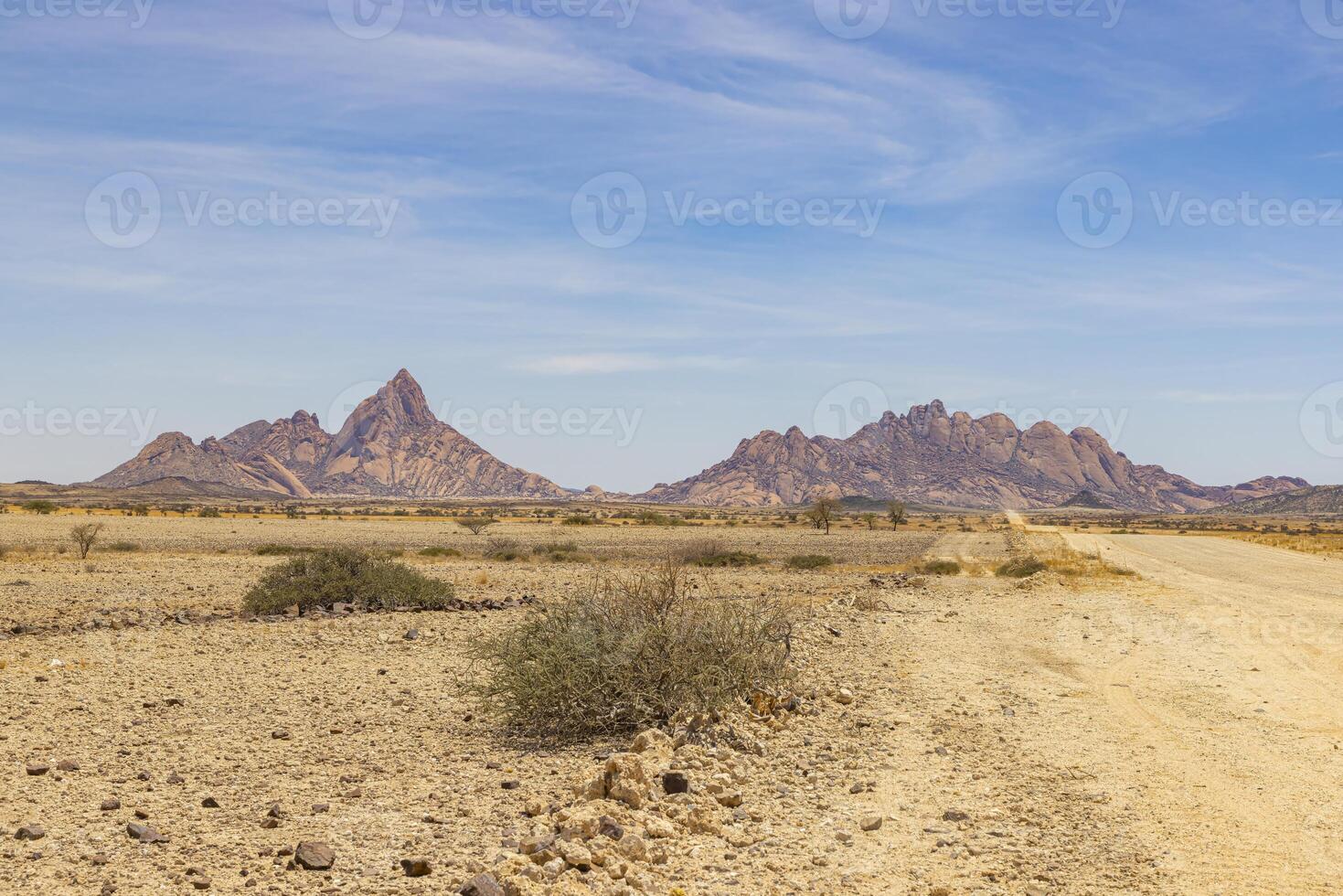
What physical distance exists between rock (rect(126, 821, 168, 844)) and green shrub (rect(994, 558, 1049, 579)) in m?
28.7

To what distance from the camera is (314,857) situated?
6363mm

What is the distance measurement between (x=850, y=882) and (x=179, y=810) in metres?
4.87

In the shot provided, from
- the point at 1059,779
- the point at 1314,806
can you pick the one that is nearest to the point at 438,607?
the point at 1059,779

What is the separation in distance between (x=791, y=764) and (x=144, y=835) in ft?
15.8

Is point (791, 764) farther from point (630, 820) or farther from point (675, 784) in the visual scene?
point (630, 820)

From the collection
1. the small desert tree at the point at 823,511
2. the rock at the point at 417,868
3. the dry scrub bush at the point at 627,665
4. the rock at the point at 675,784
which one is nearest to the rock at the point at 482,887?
the rock at the point at 417,868

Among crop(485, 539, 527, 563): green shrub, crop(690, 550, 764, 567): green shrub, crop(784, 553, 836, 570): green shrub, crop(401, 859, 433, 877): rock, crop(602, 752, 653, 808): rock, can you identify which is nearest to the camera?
crop(401, 859, 433, 877): rock

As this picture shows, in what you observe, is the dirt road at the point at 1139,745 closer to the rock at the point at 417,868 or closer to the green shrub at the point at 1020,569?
the rock at the point at 417,868

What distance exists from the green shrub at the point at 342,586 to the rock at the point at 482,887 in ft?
55.3

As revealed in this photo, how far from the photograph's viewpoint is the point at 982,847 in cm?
660

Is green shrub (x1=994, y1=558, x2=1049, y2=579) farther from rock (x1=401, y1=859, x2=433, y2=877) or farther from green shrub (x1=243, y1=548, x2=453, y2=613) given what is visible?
rock (x1=401, y1=859, x2=433, y2=877)

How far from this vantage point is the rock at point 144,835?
6848 millimetres

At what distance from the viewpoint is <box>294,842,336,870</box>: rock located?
20.7 feet

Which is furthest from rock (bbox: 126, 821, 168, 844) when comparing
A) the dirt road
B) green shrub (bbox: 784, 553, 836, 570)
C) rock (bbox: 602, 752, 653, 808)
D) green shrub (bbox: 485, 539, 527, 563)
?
green shrub (bbox: 485, 539, 527, 563)
